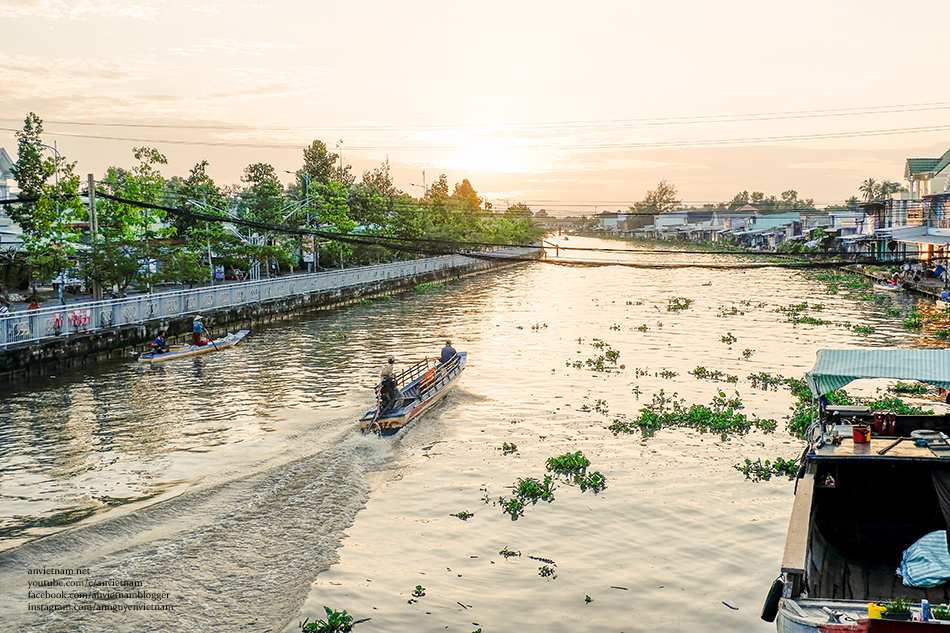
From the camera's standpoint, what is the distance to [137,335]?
3253cm

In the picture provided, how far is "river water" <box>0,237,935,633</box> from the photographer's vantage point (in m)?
10.6

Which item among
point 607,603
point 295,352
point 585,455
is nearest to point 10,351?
point 295,352

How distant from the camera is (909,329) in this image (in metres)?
36.2

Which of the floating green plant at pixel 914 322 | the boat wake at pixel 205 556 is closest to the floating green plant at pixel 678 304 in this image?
the floating green plant at pixel 914 322

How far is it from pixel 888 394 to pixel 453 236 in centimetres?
7289

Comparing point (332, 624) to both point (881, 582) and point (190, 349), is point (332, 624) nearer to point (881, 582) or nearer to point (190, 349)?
point (881, 582)

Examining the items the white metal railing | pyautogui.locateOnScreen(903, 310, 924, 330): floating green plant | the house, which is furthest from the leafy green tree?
the house

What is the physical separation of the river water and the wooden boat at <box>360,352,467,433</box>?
1.49ft

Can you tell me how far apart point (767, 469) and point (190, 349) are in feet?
79.7

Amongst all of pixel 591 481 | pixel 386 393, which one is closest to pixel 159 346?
pixel 386 393

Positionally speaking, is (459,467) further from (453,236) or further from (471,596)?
(453,236)

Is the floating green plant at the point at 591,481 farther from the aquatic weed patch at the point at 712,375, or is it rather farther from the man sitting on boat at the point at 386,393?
the aquatic weed patch at the point at 712,375

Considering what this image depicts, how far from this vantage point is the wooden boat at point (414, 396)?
62.3 ft

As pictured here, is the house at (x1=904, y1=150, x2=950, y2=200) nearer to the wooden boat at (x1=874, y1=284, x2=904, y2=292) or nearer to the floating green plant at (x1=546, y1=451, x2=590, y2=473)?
the wooden boat at (x1=874, y1=284, x2=904, y2=292)
